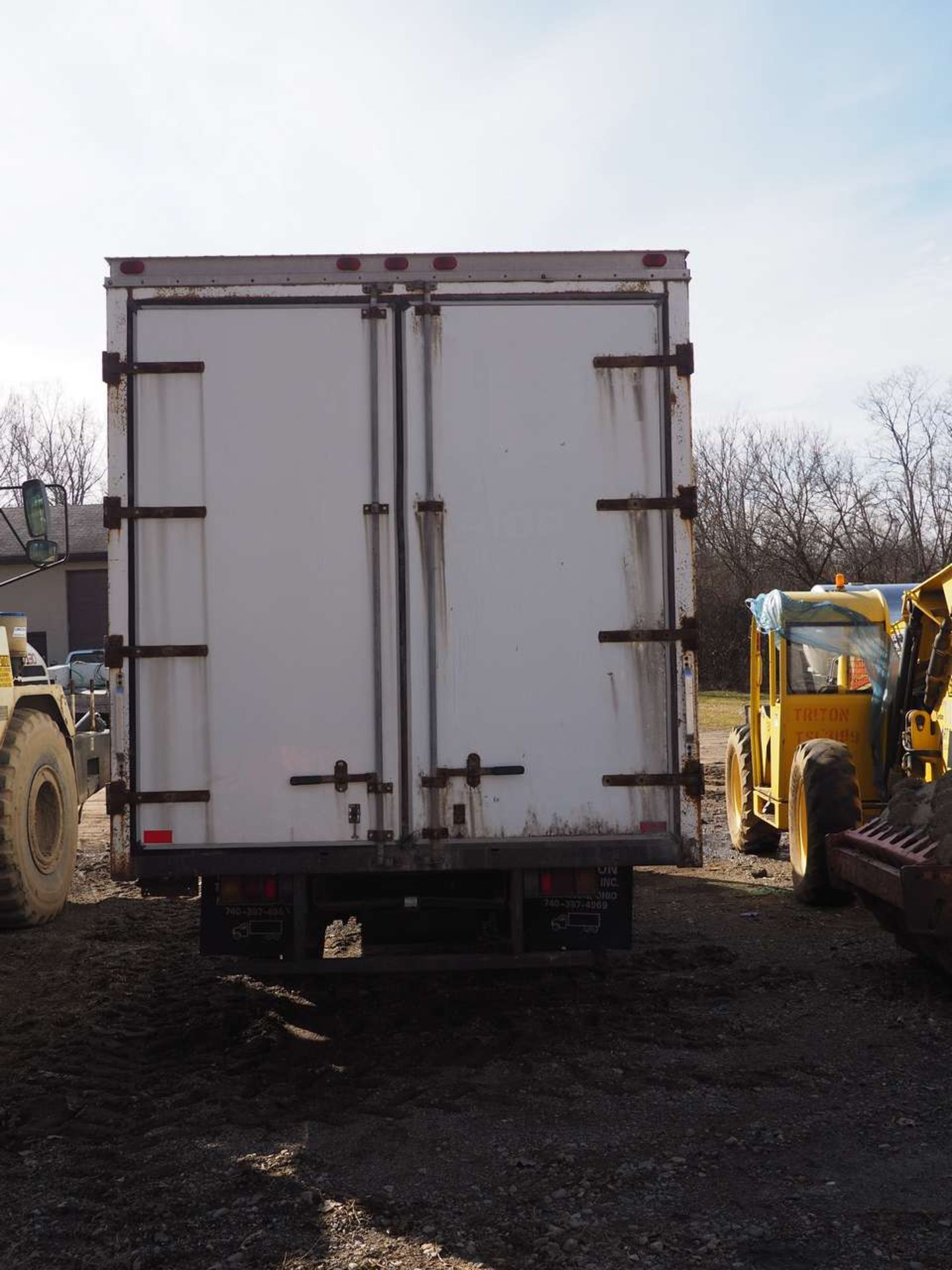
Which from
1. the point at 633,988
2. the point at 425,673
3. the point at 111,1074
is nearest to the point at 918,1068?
the point at 633,988

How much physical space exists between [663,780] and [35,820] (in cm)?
541

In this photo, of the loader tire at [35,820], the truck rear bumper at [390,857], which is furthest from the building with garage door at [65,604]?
the truck rear bumper at [390,857]

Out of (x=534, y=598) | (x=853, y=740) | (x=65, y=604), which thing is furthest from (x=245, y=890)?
(x=65, y=604)

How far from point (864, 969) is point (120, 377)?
5361mm

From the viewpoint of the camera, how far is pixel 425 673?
589 cm

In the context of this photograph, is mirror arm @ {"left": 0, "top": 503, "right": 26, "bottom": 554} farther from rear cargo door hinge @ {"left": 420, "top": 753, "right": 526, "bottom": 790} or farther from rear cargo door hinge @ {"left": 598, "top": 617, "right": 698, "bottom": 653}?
rear cargo door hinge @ {"left": 598, "top": 617, "right": 698, "bottom": 653}

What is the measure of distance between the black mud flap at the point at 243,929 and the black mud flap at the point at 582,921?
1221mm

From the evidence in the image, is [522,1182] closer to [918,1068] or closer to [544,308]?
[918,1068]

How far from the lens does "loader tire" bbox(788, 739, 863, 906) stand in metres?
9.30

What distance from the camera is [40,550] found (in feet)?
27.6

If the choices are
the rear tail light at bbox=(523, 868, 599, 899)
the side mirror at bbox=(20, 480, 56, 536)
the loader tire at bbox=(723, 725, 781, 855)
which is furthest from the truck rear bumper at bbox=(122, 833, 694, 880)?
the loader tire at bbox=(723, 725, 781, 855)

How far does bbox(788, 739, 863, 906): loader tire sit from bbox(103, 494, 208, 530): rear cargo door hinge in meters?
5.44

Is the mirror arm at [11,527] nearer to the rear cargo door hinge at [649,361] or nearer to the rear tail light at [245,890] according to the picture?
the rear tail light at [245,890]

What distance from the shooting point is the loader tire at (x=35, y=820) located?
A: 872cm
